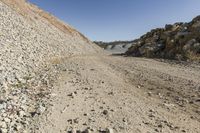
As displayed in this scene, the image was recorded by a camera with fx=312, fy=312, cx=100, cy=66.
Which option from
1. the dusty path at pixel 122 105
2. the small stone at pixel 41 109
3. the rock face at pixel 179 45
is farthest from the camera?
the rock face at pixel 179 45

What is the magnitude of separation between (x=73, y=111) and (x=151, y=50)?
3811cm


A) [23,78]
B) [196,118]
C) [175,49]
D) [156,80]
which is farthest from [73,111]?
[175,49]

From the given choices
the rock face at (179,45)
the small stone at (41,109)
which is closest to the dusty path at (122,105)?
the small stone at (41,109)

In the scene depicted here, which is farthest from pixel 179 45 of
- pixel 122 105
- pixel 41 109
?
pixel 41 109

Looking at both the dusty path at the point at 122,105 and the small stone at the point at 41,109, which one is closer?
the dusty path at the point at 122,105

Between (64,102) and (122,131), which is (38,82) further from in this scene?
(122,131)

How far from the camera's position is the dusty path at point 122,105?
11.0 metres

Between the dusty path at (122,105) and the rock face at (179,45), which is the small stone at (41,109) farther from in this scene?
the rock face at (179,45)

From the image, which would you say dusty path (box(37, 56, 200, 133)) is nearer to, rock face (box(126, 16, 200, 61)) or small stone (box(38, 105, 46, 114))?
small stone (box(38, 105, 46, 114))

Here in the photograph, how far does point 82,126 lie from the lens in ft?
35.7

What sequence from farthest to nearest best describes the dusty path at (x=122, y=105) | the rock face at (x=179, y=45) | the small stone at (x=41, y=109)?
the rock face at (x=179, y=45)
the small stone at (x=41, y=109)
the dusty path at (x=122, y=105)

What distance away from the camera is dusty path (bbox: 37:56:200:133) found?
36.0 ft

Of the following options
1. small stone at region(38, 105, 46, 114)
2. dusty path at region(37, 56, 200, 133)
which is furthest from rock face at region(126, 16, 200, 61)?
small stone at region(38, 105, 46, 114)

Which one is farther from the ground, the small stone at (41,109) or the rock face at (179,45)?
the rock face at (179,45)
